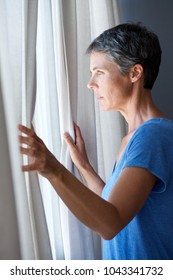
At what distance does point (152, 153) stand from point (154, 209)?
17cm

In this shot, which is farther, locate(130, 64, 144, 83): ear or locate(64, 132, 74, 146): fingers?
locate(64, 132, 74, 146): fingers

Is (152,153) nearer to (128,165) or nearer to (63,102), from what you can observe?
(128,165)

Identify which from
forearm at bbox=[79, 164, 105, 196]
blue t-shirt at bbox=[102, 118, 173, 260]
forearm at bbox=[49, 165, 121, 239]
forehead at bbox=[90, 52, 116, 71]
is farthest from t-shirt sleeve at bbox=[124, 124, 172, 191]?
forearm at bbox=[79, 164, 105, 196]

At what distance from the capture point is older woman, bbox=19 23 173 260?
0.79 meters

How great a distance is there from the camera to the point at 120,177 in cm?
87

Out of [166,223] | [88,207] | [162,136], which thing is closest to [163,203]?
[166,223]

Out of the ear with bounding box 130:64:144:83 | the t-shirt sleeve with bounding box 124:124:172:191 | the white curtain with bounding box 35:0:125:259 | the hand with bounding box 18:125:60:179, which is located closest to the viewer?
the hand with bounding box 18:125:60:179

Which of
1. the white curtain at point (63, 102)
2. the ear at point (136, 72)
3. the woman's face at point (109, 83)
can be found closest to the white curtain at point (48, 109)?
the white curtain at point (63, 102)

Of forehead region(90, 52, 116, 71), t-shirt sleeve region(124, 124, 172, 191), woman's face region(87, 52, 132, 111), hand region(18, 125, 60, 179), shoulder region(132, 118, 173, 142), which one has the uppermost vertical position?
forehead region(90, 52, 116, 71)

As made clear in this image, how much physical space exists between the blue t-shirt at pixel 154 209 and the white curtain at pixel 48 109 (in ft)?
0.69

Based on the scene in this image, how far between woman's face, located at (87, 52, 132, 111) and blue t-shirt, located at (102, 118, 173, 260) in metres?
0.16

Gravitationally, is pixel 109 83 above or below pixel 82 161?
above

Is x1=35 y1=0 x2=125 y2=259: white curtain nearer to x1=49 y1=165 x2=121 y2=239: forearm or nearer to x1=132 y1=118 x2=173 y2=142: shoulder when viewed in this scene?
x1=132 y1=118 x2=173 y2=142: shoulder

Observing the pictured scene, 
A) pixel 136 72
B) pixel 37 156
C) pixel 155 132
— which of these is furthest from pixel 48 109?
pixel 37 156
